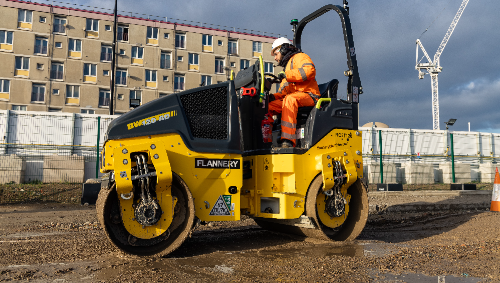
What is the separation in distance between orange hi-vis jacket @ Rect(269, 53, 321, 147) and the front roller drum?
1.55 m

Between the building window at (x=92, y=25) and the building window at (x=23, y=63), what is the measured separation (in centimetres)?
630

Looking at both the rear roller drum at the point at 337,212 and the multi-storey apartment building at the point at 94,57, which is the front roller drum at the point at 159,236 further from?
the multi-storey apartment building at the point at 94,57

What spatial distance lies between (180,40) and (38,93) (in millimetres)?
14882

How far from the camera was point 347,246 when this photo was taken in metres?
4.77

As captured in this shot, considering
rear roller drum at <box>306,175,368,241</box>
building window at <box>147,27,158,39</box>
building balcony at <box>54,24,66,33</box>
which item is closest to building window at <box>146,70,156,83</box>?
building window at <box>147,27,158,39</box>

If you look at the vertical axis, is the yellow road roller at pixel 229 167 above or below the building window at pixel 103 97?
below

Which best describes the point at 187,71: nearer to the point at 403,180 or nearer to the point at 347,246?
the point at 403,180

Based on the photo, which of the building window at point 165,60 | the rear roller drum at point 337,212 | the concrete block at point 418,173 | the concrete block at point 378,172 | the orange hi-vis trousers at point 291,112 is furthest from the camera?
the building window at point 165,60

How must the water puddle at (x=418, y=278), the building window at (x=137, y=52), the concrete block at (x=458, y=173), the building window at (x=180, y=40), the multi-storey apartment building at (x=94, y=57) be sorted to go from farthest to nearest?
the building window at (x=180, y=40)
the building window at (x=137, y=52)
the multi-storey apartment building at (x=94, y=57)
the concrete block at (x=458, y=173)
the water puddle at (x=418, y=278)

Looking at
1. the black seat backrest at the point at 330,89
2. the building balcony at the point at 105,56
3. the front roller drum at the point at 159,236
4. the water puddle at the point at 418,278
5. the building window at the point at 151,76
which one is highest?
the building balcony at the point at 105,56

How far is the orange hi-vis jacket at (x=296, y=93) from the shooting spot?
4.94 metres

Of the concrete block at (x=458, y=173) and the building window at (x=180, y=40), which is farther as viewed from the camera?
the building window at (x=180, y=40)

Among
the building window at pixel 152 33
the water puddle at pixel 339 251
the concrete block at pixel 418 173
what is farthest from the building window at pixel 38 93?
the water puddle at pixel 339 251

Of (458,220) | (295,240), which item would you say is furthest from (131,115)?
(458,220)
